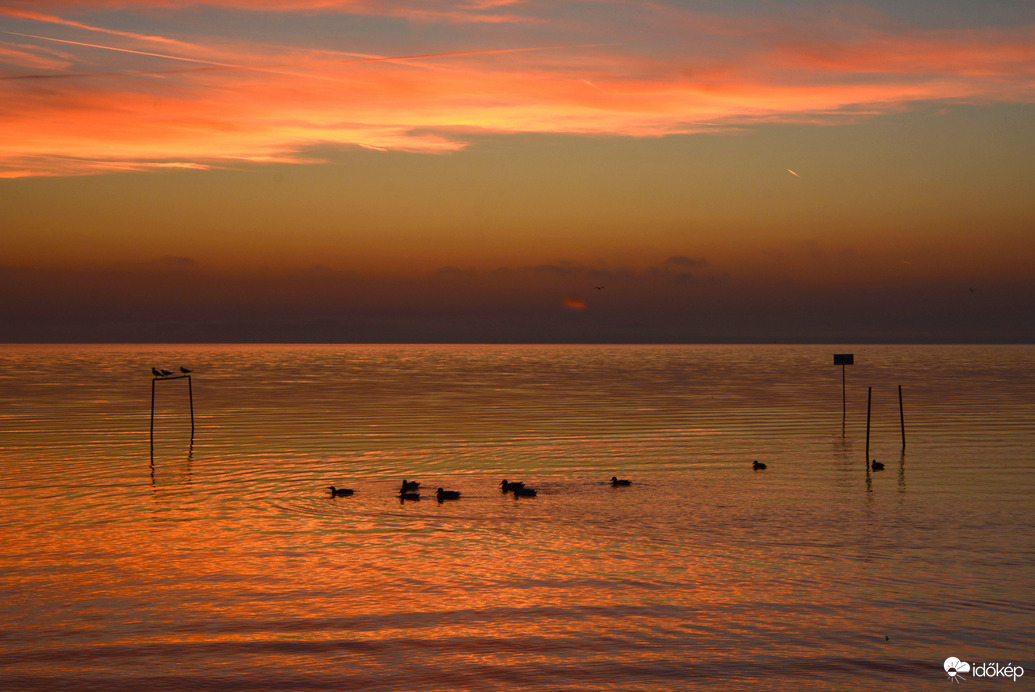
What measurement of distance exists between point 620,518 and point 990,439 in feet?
114

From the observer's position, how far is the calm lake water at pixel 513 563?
17.3m

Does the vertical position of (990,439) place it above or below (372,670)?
above

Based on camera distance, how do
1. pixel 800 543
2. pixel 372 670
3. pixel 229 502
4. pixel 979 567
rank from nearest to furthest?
pixel 372 670, pixel 979 567, pixel 800 543, pixel 229 502

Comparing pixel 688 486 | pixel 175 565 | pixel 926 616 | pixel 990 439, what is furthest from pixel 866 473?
pixel 175 565

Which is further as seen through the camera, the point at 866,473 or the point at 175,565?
the point at 866,473

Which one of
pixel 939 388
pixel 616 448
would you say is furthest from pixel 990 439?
pixel 939 388

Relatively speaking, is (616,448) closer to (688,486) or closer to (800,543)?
(688,486)

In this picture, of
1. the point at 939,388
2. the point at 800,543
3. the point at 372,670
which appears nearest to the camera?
the point at 372,670

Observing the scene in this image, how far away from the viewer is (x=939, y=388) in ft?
354

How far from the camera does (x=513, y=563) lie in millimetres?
24750

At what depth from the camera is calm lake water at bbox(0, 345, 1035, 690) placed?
1727 cm

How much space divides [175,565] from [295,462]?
66.4 ft

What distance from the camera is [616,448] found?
5144 cm

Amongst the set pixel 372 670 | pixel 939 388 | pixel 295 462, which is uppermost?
pixel 939 388
